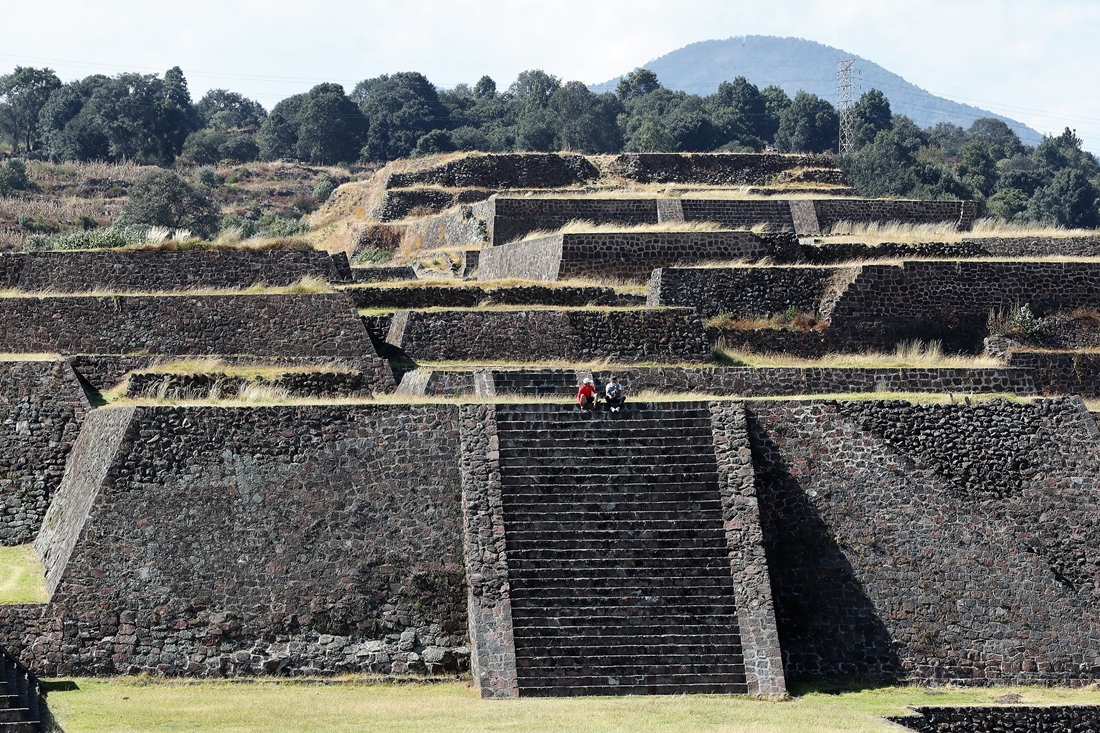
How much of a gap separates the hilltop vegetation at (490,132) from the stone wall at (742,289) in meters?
35.3

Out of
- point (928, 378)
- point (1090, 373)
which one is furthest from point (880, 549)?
point (1090, 373)

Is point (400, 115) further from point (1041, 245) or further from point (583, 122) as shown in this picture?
point (1041, 245)

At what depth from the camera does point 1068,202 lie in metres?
76.6

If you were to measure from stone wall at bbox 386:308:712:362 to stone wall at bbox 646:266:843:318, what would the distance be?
1840 millimetres

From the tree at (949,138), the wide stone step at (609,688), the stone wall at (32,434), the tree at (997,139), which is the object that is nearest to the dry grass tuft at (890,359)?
the wide stone step at (609,688)

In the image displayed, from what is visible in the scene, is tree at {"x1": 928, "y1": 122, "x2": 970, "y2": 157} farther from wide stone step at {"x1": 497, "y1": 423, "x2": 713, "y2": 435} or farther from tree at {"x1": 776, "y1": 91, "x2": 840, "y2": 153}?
wide stone step at {"x1": 497, "y1": 423, "x2": 713, "y2": 435}

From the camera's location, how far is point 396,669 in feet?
69.7

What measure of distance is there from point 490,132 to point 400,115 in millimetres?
5302

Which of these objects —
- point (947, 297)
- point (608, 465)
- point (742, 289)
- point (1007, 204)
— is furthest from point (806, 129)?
point (608, 465)

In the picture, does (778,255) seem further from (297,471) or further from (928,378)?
(297,471)

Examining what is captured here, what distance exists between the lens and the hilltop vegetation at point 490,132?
7688 centimetres

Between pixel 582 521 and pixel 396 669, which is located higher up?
pixel 582 521

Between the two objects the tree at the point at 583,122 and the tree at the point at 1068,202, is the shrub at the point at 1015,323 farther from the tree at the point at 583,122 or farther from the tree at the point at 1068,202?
the tree at the point at 583,122

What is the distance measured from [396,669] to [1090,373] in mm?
17055
